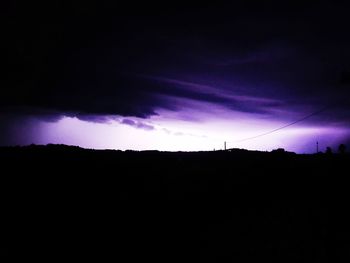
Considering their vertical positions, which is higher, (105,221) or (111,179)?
(111,179)

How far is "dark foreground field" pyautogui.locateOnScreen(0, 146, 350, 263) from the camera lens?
11.8m

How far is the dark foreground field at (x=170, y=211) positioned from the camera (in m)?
11.8

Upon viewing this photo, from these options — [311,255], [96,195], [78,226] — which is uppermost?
[96,195]

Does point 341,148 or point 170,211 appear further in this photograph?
point 341,148

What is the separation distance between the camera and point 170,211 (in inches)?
628

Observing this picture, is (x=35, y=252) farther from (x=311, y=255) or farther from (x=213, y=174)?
(x=213, y=174)

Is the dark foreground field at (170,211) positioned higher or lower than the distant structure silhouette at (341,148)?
lower

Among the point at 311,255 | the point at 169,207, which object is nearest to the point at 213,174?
the point at 169,207

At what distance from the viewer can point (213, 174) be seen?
72.8 feet

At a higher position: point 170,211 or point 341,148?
point 341,148

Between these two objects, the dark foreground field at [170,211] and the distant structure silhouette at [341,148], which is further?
the distant structure silhouette at [341,148]

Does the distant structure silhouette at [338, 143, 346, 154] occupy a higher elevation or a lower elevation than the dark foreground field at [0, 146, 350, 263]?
higher

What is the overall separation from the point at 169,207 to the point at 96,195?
4712 mm

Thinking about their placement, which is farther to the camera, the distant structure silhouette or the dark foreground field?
the distant structure silhouette
